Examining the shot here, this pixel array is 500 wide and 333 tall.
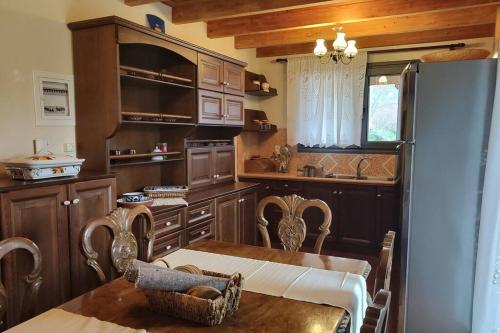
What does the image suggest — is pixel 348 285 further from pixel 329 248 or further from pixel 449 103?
pixel 329 248

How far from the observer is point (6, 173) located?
2.24 metres

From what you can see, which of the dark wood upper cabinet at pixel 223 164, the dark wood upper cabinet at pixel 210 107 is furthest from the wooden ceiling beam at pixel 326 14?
the dark wood upper cabinet at pixel 223 164

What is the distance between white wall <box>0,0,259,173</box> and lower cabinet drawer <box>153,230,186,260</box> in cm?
94

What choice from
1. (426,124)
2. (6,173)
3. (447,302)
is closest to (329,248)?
(447,302)

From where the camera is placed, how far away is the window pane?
4.59m

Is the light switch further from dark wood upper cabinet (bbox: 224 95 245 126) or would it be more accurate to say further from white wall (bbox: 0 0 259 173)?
dark wood upper cabinet (bbox: 224 95 245 126)

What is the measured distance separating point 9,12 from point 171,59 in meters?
1.35

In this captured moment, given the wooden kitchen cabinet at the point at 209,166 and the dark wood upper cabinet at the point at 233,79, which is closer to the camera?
the wooden kitchen cabinet at the point at 209,166

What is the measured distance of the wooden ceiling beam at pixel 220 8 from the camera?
301 cm

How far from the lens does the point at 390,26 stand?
3.77 meters

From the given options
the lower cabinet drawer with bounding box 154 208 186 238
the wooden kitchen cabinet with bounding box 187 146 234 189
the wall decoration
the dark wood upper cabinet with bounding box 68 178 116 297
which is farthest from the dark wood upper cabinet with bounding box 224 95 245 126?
the dark wood upper cabinet with bounding box 68 178 116 297

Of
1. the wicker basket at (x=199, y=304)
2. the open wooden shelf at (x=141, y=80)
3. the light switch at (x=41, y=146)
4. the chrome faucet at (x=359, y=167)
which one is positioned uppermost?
the open wooden shelf at (x=141, y=80)

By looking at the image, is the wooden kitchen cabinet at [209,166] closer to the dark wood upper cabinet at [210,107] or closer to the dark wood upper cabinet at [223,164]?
the dark wood upper cabinet at [223,164]

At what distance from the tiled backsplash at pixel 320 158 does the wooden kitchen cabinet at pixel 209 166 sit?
71cm
